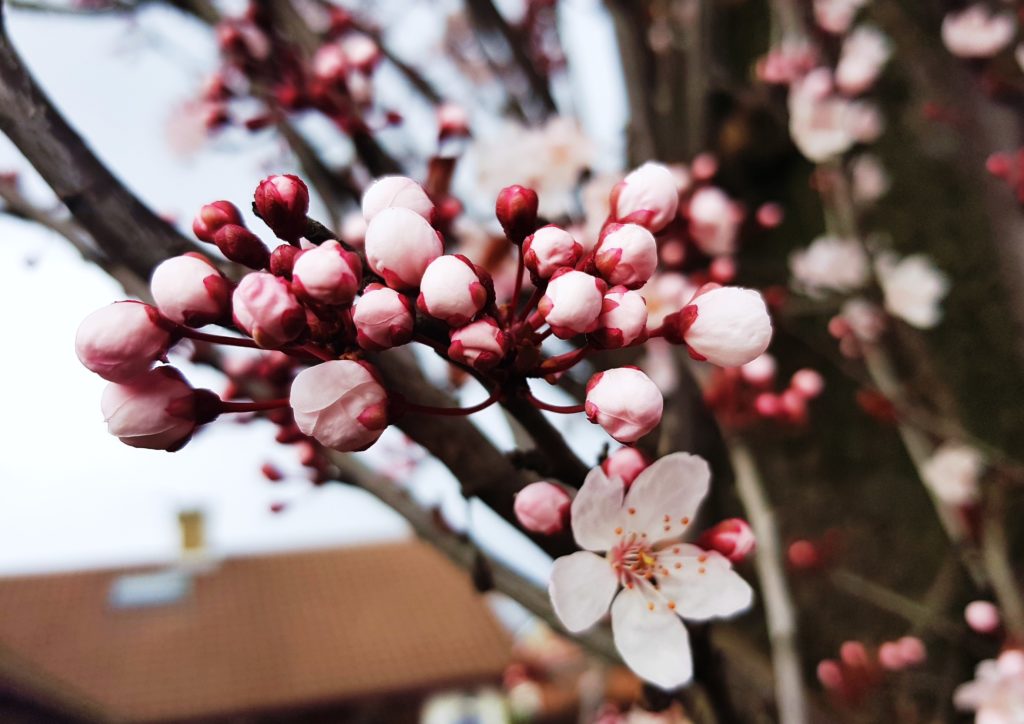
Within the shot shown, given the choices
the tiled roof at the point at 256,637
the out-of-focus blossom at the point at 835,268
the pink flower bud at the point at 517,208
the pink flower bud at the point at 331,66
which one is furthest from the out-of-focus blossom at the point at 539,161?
the tiled roof at the point at 256,637

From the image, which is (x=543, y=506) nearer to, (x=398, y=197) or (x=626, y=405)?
(x=626, y=405)

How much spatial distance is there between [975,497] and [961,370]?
0.61 meters

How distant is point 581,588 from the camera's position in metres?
0.59

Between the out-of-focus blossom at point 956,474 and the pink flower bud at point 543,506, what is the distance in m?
1.57

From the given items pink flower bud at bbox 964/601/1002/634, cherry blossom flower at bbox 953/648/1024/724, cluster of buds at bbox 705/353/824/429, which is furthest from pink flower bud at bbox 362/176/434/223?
pink flower bud at bbox 964/601/1002/634

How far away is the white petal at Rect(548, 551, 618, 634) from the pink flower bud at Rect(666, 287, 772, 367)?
7.1 inches

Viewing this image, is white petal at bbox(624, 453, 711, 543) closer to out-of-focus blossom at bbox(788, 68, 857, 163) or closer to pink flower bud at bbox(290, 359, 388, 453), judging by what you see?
pink flower bud at bbox(290, 359, 388, 453)

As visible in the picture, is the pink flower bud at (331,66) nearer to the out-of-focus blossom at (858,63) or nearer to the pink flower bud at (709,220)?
the pink flower bud at (709,220)

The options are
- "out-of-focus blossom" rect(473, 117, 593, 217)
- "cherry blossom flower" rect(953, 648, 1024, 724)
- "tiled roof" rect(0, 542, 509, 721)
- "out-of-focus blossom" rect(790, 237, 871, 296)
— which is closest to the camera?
"cherry blossom flower" rect(953, 648, 1024, 724)

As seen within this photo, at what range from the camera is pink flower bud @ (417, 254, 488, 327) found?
51 cm

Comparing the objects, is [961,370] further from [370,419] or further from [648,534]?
[370,419]

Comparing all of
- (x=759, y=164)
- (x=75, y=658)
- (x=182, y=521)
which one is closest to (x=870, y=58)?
(x=759, y=164)

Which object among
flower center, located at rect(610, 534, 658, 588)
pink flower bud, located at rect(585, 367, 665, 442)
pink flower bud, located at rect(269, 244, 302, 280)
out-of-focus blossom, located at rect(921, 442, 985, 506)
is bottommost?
out-of-focus blossom, located at rect(921, 442, 985, 506)

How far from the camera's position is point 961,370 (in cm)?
240
